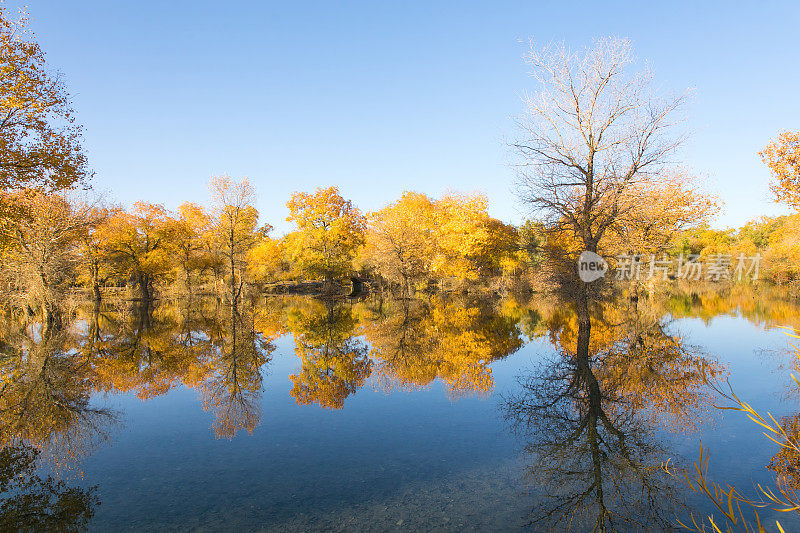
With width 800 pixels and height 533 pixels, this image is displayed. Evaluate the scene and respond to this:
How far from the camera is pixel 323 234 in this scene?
3522cm

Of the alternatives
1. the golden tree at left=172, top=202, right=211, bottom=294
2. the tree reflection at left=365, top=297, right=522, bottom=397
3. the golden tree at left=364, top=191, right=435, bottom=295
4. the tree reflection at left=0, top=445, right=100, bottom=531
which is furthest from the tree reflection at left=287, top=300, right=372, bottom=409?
the golden tree at left=172, top=202, right=211, bottom=294

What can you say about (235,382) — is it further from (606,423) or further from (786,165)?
(786,165)

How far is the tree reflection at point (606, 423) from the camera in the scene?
4.69 m

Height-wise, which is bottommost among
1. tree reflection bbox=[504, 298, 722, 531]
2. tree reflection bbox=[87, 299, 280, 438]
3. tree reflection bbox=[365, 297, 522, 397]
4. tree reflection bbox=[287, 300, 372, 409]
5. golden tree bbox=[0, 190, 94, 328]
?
tree reflection bbox=[87, 299, 280, 438]

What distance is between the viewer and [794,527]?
14.4ft

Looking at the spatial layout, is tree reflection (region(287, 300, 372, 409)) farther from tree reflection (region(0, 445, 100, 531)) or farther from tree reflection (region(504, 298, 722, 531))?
tree reflection (region(0, 445, 100, 531))

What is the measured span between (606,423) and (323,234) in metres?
30.5

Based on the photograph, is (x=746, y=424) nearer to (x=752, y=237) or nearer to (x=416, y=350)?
(x=416, y=350)

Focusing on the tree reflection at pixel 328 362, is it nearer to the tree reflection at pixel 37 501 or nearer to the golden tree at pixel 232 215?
the tree reflection at pixel 37 501

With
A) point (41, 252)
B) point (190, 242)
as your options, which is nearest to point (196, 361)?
point (41, 252)

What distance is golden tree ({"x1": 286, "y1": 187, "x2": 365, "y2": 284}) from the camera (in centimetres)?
3528

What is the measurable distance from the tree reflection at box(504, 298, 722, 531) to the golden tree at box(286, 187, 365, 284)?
25.1 m

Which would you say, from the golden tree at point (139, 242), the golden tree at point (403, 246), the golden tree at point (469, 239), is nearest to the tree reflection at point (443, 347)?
the golden tree at point (403, 246)

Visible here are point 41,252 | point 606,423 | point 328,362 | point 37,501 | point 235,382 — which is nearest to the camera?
point 37,501
